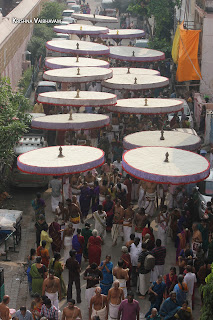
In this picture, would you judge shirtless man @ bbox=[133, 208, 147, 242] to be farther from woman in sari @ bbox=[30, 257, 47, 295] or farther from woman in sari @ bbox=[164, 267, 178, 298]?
woman in sari @ bbox=[30, 257, 47, 295]

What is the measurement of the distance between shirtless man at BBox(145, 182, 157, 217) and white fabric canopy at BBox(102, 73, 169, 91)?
8883 mm

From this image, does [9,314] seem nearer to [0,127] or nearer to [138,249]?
[138,249]

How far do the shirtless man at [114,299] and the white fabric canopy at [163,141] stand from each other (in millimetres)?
7498

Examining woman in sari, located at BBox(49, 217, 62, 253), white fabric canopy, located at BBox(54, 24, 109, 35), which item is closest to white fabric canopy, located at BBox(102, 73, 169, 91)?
woman in sari, located at BBox(49, 217, 62, 253)

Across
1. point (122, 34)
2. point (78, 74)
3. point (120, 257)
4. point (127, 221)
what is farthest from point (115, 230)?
point (122, 34)

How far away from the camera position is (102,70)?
27.3 m

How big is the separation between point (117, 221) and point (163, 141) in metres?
4.21

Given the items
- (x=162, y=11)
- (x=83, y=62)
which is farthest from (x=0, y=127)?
(x=162, y=11)

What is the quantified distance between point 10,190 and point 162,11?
914 inches

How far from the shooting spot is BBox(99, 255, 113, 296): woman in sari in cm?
1317

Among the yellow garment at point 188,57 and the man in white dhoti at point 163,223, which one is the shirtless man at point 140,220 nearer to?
the man in white dhoti at point 163,223

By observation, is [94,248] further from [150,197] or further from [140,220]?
[150,197]

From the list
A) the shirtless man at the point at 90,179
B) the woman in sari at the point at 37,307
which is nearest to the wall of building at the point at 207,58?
the shirtless man at the point at 90,179

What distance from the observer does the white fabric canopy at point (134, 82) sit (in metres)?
26.2
